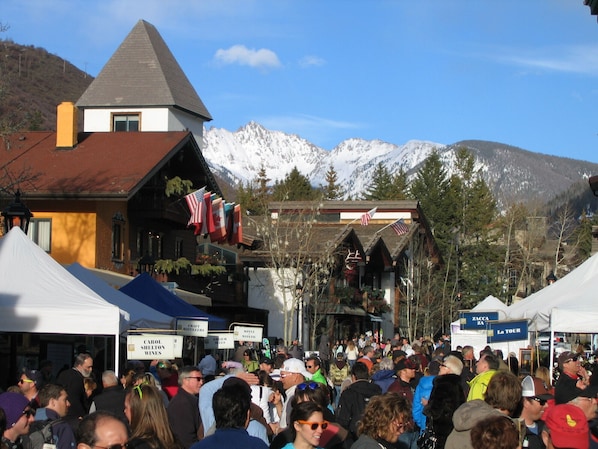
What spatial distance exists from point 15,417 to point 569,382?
749 centimetres

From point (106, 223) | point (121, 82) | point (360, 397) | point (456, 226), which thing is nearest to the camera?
point (360, 397)

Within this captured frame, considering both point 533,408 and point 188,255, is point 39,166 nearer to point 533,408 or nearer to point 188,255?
point 188,255

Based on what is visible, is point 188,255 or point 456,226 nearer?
point 188,255

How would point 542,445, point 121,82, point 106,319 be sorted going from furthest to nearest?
point 121,82 < point 106,319 < point 542,445

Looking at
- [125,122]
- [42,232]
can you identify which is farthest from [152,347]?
[125,122]

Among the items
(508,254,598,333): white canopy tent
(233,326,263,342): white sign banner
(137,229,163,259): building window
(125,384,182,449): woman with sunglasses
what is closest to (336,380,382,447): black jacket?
(125,384,182,449): woman with sunglasses

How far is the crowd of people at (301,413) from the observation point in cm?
700

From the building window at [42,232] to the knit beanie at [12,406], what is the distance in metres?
26.2

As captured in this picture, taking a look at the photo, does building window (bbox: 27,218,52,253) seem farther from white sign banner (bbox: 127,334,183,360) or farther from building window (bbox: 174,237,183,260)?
white sign banner (bbox: 127,334,183,360)

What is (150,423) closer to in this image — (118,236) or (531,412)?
(531,412)

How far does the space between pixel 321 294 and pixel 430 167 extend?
166 ft

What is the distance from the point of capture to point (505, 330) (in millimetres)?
21172

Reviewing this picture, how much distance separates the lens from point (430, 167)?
97875mm

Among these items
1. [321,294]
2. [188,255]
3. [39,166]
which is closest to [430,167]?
[321,294]
